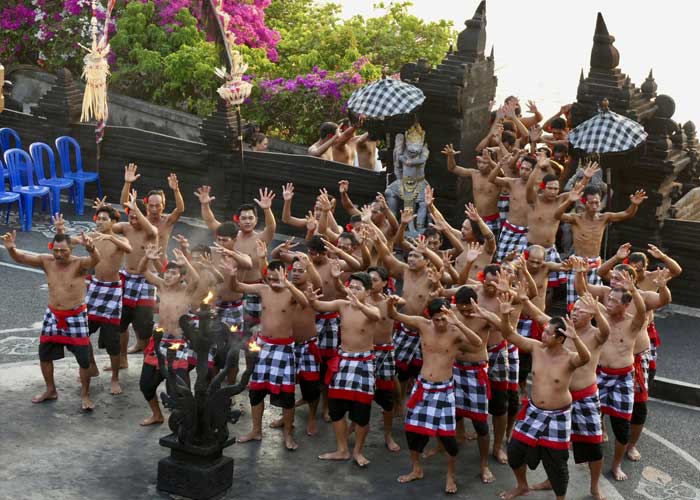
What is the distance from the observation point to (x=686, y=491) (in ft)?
40.8

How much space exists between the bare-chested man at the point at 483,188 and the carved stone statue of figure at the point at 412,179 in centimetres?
91

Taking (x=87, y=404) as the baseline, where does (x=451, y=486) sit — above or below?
below

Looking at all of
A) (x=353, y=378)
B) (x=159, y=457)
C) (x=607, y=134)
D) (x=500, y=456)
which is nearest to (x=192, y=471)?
(x=159, y=457)

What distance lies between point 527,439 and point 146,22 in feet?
51.8

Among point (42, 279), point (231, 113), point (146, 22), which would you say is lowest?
point (42, 279)

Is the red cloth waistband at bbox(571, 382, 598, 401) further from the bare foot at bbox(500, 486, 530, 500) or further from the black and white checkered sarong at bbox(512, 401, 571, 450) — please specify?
the bare foot at bbox(500, 486, 530, 500)

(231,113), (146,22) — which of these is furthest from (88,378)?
(146,22)

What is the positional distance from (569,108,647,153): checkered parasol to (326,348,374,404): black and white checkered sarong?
5.14 meters

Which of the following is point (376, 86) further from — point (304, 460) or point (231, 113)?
point (304, 460)

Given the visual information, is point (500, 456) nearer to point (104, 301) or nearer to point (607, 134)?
point (104, 301)

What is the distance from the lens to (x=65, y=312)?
13688 mm

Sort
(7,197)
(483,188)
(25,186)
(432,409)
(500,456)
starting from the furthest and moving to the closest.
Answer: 1. (25,186)
2. (7,197)
3. (483,188)
4. (500,456)
5. (432,409)

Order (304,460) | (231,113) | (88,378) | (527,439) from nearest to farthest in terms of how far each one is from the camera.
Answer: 1. (527,439)
2. (304,460)
3. (88,378)
4. (231,113)

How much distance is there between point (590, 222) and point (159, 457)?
6.24 metres
